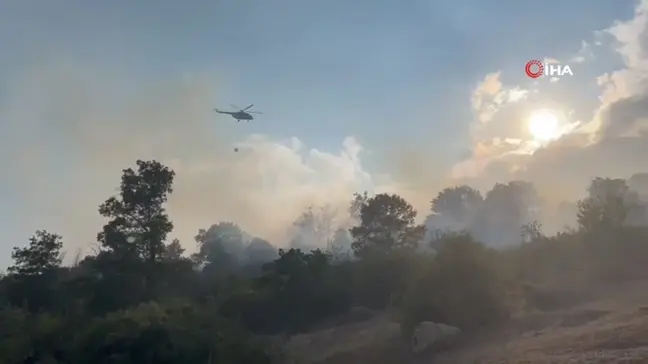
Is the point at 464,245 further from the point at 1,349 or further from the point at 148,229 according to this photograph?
the point at 148,229

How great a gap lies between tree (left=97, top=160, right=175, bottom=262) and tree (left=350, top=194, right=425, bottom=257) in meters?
17.7

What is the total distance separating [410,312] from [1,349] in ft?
56.1

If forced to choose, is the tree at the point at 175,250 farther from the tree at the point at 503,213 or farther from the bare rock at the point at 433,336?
the tree at the point at 503,213

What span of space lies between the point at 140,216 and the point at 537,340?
3231 cm

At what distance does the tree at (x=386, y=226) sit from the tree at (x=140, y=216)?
696 inches

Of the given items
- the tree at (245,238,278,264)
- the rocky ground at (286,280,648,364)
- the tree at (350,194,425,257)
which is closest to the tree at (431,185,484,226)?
the tree at (245,238,278,264)

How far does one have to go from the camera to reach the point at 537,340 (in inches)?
974

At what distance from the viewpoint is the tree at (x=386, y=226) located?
58969 mm

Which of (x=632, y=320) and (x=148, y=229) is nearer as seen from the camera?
(x=632, y=320)

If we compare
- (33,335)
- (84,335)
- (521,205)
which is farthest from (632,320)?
(521,205)

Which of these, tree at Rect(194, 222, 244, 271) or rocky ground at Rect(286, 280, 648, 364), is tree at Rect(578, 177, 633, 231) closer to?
rocky ground at Rect(286, 280, 648, 364)

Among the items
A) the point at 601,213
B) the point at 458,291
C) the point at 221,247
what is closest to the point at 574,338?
the point at 458,291

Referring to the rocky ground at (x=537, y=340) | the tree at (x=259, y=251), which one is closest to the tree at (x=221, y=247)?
the tree at (x=259, y=251)

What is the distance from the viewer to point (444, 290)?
3109cm
